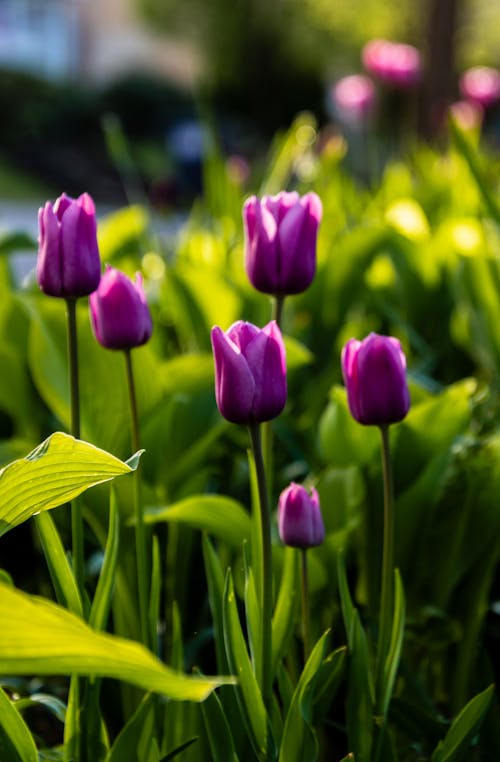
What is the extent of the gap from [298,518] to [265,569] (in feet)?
0.35

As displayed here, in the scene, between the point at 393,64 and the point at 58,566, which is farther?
the point at 393,64

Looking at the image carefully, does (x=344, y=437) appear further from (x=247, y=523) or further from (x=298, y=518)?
(x=298, y=518)

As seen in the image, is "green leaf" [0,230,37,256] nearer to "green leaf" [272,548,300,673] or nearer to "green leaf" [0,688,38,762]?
"green leaf" [272,548,300,673]

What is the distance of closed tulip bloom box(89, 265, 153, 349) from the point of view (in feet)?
3.49

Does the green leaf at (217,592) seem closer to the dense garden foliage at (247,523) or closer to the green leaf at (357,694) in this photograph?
the dense garden foliage at (247,523)

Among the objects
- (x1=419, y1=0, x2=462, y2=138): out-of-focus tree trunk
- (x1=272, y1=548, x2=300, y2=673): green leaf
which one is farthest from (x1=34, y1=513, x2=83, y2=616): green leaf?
(x1=419, y1=0, x2=462, y2=138): out-of-focus tree trunk

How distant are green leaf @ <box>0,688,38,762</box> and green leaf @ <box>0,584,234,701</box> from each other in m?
0.28

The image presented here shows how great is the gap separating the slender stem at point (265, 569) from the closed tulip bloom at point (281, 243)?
9.9 inches

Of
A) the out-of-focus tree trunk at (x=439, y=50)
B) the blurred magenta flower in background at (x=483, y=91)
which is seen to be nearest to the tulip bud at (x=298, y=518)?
the blurred magenta flower in background at (x=483, y=91)

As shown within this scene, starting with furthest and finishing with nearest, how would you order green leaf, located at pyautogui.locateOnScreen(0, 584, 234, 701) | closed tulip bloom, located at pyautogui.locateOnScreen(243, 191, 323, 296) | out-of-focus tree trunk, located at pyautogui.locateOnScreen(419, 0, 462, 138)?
out-of-focus tree trunk, located at pyautogui.locateOnScreen(419, 0, 462, 138)
closed tulip bloom, located at pyautogui.locateOnScreen(243, 191, 323, 296)
green leaf, located at pyautogui.locateOnScreen(0, 584, 234, 701)

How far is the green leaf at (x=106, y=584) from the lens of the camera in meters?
0.95

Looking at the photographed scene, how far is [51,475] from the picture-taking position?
2.67ft

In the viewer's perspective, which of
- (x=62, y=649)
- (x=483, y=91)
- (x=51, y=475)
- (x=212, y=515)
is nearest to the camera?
(x=62, y=649)

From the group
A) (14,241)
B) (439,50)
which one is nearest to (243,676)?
(14,241)
